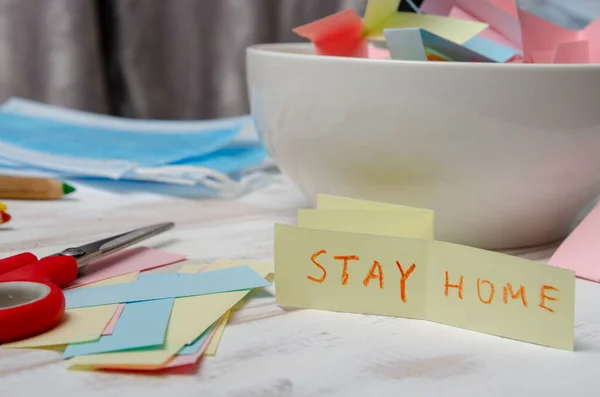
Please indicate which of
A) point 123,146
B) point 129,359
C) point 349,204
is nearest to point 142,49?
point 123,146

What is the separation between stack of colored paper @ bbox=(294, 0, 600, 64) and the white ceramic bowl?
0.07 metres

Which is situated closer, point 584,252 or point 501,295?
point 501,295

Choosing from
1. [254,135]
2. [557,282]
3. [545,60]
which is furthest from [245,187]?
[557,282]

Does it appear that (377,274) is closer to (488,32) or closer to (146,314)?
(146,314)

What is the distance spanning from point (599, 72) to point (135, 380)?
0.33m

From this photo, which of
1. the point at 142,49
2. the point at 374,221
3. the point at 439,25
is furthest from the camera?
the point at 142,49

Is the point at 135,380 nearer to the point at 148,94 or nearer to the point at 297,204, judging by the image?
the point at 297,204

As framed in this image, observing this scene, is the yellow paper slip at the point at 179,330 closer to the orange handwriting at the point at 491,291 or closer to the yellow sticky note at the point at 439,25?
the orange handwriting at the point at 491,291

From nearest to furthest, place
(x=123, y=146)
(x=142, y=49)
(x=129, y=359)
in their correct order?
1. (x=129, y=359)
2. (x=123, y=146)
3. (x=142, y=49)

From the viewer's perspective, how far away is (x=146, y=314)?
1.18ft

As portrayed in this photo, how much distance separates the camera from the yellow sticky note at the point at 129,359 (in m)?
0.31

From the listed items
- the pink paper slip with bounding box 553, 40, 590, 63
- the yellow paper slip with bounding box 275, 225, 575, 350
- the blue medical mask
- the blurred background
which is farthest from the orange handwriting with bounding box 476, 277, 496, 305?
the blurred background

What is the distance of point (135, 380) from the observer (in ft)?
0.99

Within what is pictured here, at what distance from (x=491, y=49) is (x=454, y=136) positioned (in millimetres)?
143
